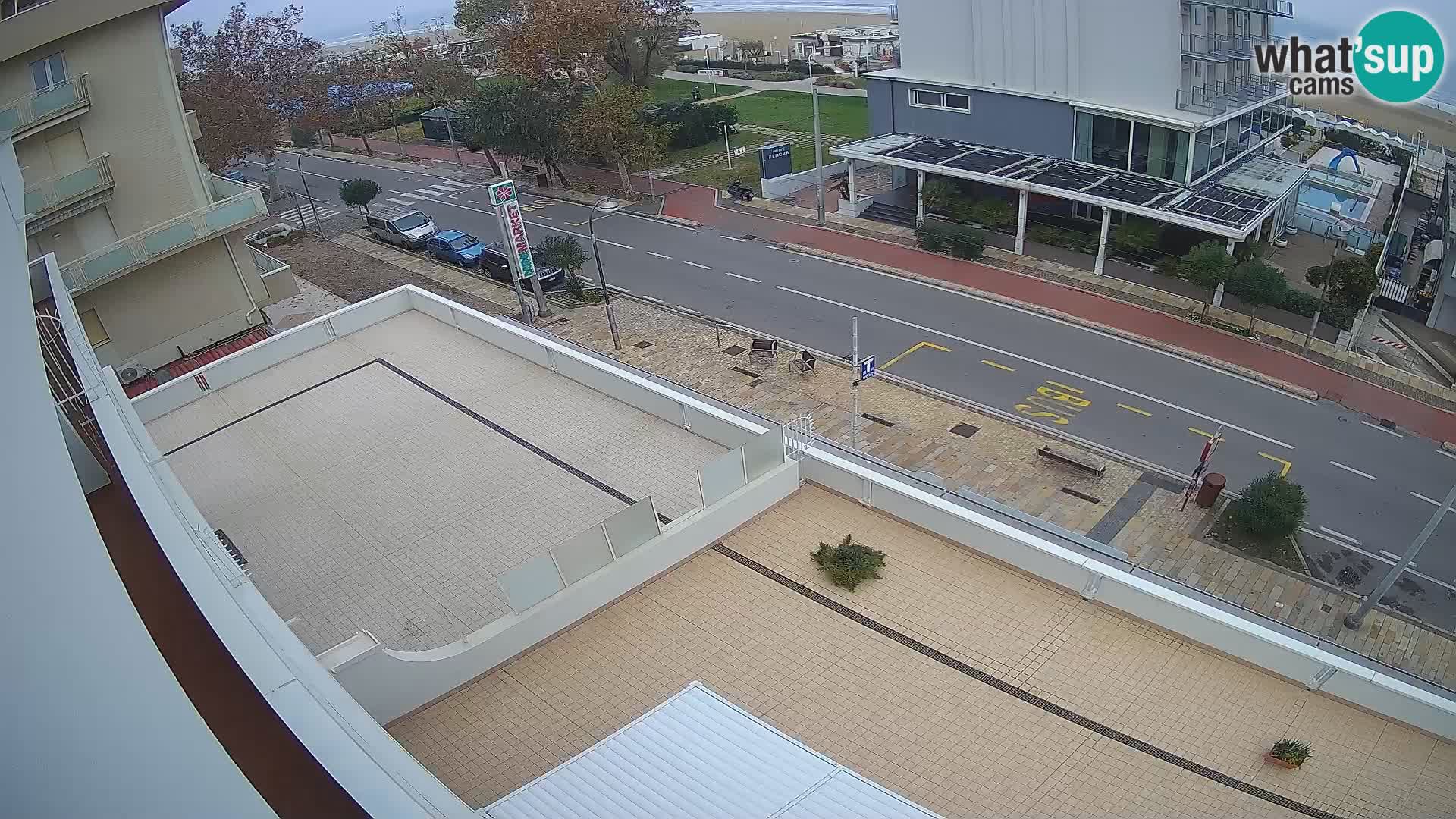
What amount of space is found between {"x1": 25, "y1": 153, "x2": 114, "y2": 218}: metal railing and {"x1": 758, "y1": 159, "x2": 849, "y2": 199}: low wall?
83.8 feet

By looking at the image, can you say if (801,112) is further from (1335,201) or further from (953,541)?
(953,541)

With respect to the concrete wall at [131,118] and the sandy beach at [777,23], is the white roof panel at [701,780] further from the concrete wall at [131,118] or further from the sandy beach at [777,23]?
the sandy beach at [777,23]

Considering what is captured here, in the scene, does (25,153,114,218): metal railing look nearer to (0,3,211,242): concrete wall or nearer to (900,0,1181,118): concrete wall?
(0,3,211,242): concrete wall

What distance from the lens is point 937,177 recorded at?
33.9 meters

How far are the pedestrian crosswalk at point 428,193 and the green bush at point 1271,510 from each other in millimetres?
40685

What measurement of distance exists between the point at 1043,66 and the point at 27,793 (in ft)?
113

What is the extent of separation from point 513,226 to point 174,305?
33.3 feet

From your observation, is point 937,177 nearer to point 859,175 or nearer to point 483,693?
point 859,175

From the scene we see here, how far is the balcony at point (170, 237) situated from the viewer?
70.8ft

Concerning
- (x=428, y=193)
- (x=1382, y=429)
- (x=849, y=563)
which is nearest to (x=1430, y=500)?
(x=1382, y=429)

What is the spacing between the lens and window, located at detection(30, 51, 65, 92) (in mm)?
20792

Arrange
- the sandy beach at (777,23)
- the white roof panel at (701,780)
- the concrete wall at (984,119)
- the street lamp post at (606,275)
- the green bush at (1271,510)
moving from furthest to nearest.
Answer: the sandy beach at (777,23), the concrete wall at (984,119), the street lamp post at (606,275), the green bush at (1271,510), the white roof panel at (701,780)

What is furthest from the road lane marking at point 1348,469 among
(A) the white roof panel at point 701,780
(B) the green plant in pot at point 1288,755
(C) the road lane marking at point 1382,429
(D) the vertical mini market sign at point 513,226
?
(D) the vertical mini market sign at point 513,226

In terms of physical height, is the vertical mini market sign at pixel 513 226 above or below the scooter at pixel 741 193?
above
